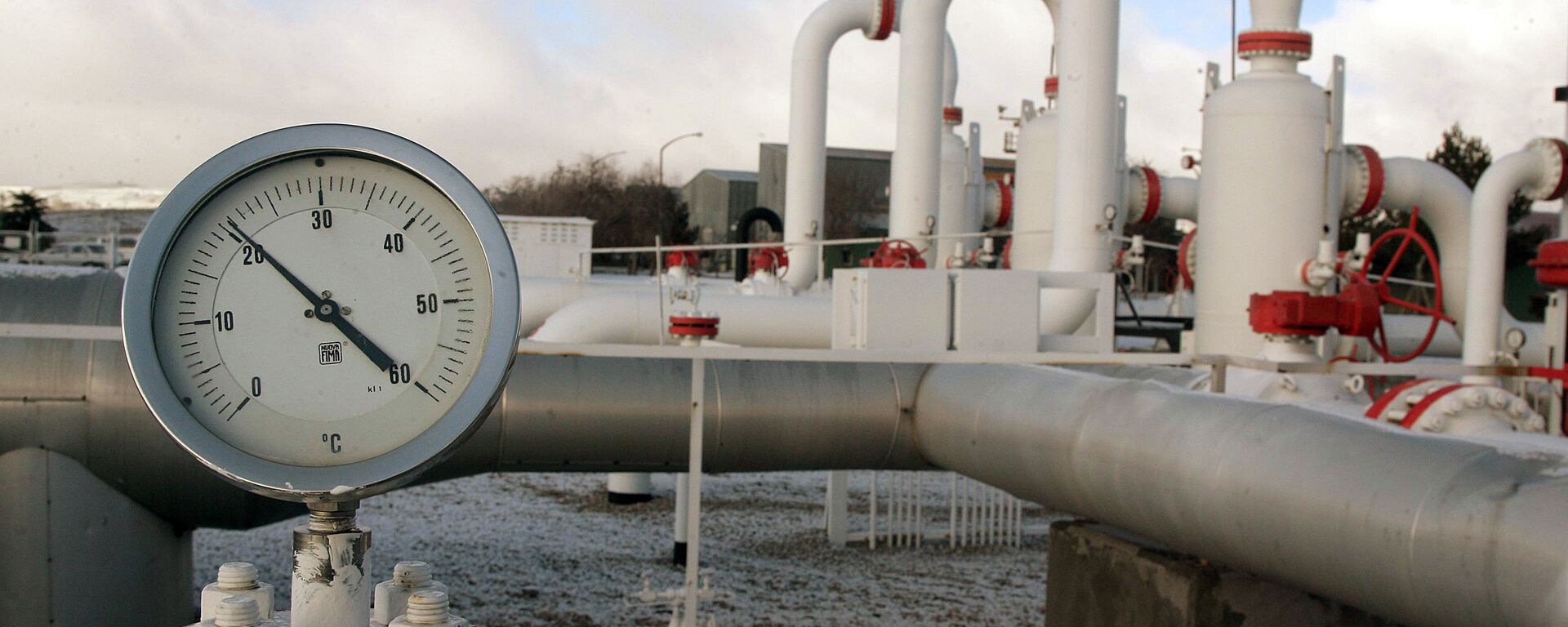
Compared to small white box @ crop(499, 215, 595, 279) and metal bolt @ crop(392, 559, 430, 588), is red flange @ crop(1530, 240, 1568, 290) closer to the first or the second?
metal bolt @ crop(392, 559, 430, 588)

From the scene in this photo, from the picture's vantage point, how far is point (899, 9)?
11.4m

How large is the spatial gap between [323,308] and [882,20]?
9.76 metres

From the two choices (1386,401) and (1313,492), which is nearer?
(1313,492)

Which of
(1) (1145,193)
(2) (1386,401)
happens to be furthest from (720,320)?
(1) (1145,193)

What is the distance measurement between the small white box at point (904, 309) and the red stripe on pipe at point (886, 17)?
18.4 ft

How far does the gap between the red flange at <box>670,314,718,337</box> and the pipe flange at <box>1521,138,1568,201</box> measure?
21.2 ft

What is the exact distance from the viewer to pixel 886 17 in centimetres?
1120

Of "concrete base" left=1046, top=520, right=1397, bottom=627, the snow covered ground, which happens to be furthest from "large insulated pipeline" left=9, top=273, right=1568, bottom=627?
the snow covered ground

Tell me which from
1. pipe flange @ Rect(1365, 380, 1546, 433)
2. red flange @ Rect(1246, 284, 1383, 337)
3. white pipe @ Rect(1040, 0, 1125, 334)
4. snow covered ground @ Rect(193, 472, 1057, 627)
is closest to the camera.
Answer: pipe flange @ Rect(1365, 380, 1546, 433)

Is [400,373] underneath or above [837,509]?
above

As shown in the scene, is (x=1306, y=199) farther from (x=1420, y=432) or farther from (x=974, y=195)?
(x=974, y=195)

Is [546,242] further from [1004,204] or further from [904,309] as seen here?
[904,309]

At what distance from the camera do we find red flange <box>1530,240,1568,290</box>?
303 inches

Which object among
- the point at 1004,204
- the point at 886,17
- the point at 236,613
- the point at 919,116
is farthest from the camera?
the point at 1004,204
